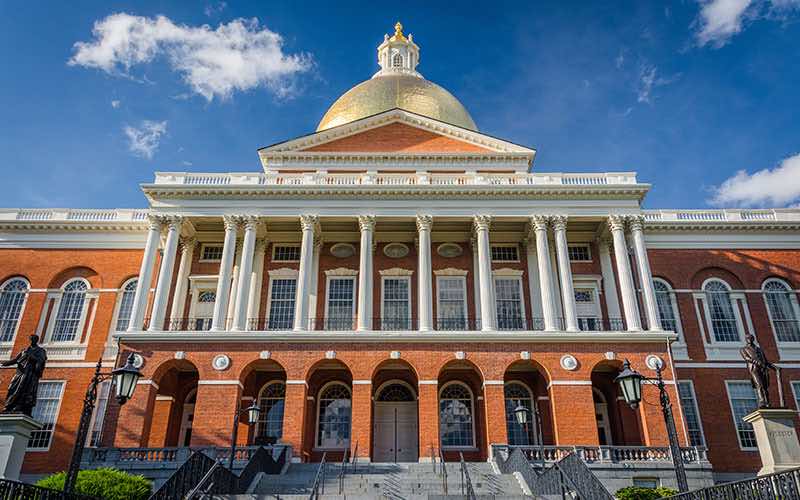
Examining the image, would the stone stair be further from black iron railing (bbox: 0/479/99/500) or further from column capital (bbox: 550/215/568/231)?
column capital (bbox: 550/215/568/231)

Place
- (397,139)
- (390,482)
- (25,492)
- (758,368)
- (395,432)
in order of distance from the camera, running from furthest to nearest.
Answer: (397,139), (395,432), (390,482), (758,368), (25,492)

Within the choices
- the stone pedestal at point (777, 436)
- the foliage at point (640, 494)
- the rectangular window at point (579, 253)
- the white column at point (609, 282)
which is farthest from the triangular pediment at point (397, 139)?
the stone pedestal at point (777, 436)

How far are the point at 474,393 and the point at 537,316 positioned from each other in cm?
466

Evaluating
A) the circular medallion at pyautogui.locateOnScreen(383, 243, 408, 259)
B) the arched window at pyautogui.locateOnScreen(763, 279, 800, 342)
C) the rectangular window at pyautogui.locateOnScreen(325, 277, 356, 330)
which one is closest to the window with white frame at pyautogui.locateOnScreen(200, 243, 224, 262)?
the rectangular window at pyautogui.locateOnScreen(325, 277, 356, 330)

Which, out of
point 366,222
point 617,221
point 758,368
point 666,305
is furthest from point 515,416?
point 758,368

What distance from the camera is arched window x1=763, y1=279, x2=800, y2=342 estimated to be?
105 feet

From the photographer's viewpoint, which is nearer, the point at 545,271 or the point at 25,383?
the point at 25,383

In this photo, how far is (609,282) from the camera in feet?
102

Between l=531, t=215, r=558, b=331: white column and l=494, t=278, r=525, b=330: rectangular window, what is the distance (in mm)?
1694

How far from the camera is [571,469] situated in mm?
16891

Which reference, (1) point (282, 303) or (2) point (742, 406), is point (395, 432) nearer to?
(1) point (282, 303)

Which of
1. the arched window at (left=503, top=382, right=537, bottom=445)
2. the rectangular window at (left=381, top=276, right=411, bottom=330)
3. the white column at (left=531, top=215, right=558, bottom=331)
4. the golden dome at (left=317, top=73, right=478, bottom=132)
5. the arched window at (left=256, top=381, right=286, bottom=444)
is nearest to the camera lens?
the white column at (left=531, top=215, right=558, bottom=331)

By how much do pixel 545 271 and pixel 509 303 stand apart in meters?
2.98

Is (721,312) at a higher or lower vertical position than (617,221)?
lower
